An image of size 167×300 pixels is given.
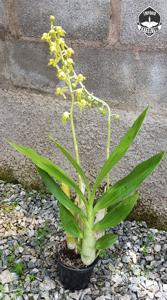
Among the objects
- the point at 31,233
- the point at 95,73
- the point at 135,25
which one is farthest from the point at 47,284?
the point at 135,25

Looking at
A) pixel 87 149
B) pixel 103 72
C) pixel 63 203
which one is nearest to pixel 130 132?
pixel 63 203

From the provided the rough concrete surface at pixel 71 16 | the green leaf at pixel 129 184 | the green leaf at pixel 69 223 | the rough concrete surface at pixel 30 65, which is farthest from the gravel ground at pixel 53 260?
the rough concrete surface at pixel 71 16

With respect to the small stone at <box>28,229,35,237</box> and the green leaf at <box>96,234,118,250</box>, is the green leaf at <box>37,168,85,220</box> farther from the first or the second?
the small stone at <box>28,229,35,237</box>

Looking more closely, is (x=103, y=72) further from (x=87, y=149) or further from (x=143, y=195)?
(x=143, y=195)

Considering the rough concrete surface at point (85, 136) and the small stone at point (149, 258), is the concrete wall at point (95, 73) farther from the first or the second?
the small stone at point (149, 258)

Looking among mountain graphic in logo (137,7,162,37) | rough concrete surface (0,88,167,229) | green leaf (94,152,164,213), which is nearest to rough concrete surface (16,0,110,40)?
mountain graphic in logo (137,7,162,37)

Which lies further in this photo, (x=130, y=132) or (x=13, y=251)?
(x=13, y=251)
